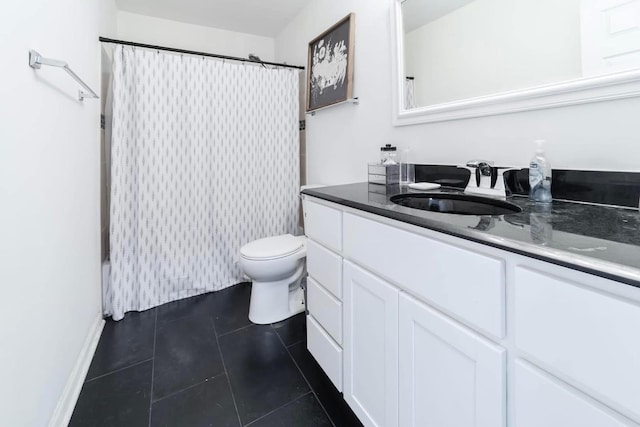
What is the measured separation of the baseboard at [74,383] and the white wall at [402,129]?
1665mm

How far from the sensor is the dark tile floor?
1210 millimetres

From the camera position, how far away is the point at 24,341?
0.89 meters

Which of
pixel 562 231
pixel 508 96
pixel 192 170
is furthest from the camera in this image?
pixel 192 170

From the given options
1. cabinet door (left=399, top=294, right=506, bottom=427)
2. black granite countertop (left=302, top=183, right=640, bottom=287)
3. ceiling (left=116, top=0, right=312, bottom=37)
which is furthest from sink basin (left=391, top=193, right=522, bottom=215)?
ceiling (left=116, top=0, right=312, bottom=37)

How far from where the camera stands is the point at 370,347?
1.01m

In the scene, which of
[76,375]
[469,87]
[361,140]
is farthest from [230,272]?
[469,87]

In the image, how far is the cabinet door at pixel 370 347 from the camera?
0.91m

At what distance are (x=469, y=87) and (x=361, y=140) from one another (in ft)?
2.36

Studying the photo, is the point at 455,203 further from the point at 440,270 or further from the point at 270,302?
the point at 270,302

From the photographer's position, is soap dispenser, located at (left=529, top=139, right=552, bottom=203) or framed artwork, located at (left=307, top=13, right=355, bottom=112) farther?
framed artwork, located at (left=307, top=13, right=355, bottom=112)

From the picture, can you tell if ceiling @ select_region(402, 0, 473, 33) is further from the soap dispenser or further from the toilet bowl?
the toilet bowl

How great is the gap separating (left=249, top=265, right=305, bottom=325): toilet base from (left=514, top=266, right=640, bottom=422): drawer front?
58.5 inches

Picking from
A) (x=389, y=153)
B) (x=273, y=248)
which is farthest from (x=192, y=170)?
(x=389, y=153)

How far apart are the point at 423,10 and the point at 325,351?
5.12ft
